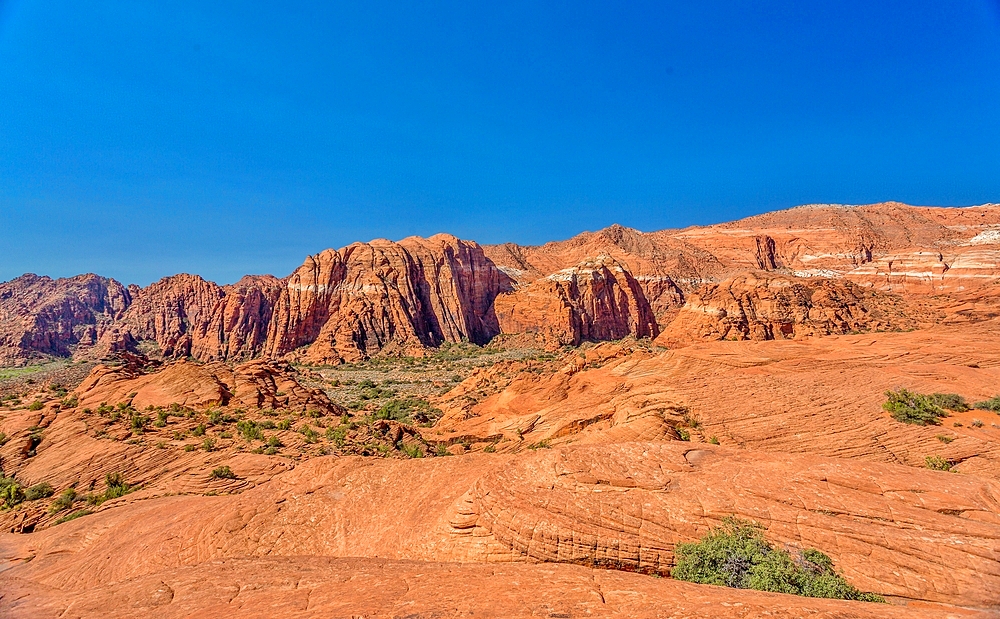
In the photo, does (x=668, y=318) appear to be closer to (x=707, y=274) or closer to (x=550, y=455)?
(x=707, y=274)

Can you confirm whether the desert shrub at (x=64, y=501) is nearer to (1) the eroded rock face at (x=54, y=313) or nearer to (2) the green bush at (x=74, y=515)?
(2) the green bush at (x=74, y=515)

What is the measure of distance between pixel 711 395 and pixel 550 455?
36.7 feet

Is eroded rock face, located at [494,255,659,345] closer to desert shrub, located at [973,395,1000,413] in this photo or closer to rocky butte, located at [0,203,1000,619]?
rocky butte, located at [0,203,1000,619]

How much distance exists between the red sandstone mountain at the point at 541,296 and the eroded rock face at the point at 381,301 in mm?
296

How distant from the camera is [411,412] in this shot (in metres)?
35.5

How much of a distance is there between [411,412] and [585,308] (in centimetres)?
6137

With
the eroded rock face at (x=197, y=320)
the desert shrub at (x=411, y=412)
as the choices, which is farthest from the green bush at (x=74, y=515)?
the eroded rock face at (x=197, y=320)

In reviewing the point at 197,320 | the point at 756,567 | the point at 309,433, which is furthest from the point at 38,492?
the point at 197,320

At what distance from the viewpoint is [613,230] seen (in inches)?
5960

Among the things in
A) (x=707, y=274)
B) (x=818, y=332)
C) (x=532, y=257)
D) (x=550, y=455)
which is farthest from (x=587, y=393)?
(x=532, y=257)

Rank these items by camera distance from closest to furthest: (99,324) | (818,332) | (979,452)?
(979,452) < (818,332) < (99,324)

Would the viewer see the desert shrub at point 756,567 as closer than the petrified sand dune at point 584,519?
Yes

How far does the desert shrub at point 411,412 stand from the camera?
105 feet

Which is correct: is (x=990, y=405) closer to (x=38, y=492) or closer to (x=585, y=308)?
(x=38, y=492)
